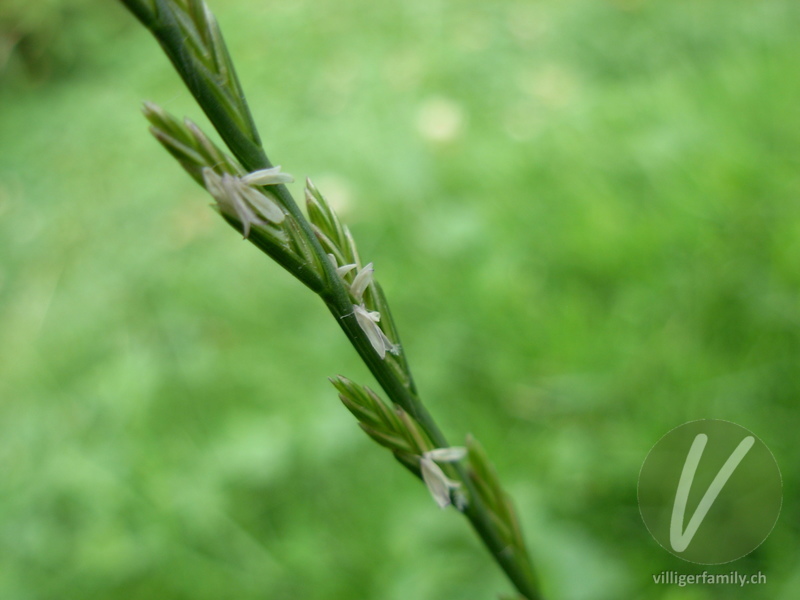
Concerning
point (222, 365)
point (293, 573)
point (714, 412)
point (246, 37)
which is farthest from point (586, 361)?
point (246, 37)

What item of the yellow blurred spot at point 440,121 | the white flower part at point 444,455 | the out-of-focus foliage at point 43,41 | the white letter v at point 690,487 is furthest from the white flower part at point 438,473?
the out-of-focus foliage at point 43,41

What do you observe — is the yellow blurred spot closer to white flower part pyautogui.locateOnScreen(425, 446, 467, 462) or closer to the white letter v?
the white letter v

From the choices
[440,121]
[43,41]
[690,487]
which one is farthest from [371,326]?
[43,41]

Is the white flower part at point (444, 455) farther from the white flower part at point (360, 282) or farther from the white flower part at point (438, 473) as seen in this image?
the white flower part at point (360, 282)

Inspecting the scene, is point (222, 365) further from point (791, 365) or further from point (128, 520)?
point (791, 365)

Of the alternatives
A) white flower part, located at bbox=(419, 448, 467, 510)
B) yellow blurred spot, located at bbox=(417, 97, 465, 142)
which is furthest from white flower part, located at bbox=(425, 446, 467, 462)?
yellow blurred spot, located at bbox=(417, 97, 465, 142)

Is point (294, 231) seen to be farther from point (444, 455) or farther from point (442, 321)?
point (442, 321)
